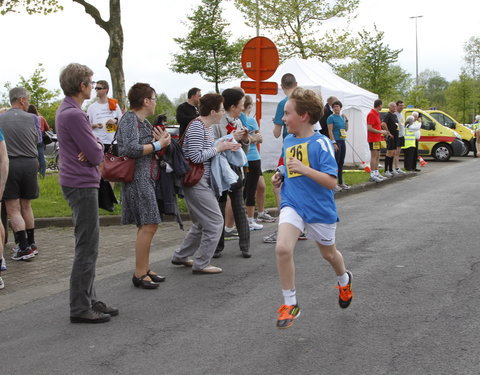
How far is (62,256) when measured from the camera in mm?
7383

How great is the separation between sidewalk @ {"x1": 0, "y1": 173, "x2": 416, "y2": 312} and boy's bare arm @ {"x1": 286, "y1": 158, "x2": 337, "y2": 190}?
2769mm

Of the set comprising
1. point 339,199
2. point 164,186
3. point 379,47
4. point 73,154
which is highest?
point 379,47

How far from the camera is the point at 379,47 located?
1559 inches

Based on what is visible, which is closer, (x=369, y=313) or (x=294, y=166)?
(x=294, y=166)

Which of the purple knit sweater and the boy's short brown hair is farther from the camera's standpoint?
the purple knit sweater

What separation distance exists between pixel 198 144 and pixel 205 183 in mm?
414

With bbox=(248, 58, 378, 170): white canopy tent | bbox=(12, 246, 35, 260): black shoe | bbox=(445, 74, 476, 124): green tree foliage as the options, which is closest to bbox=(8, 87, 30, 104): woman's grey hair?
bbox=(12, 246, 35, 260): black shoe

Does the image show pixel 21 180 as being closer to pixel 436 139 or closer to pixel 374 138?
pixel 374 138

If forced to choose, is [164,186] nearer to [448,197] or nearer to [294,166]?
[294,166]

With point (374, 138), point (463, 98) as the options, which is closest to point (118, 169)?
point (374, 138)

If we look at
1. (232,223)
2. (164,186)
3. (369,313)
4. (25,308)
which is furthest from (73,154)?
(232,223)

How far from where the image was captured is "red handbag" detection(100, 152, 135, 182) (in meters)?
5.32

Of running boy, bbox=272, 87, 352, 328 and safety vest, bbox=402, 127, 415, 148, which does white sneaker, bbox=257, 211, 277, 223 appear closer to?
running boy, bbox=272, 87, 352, 328

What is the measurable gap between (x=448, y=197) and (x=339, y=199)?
2.18 metres
